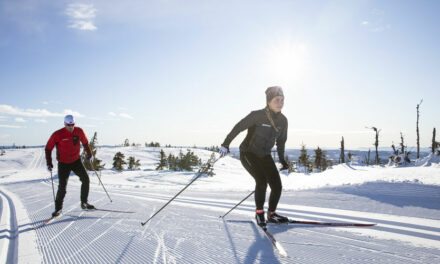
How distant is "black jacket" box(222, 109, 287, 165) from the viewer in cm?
348

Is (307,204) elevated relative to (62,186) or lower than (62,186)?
lower

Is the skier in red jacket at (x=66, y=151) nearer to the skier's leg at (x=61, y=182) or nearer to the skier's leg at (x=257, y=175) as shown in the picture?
the skier's leg at (x=61, y=182)

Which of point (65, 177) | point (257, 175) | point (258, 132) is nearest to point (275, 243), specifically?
point (257, 175)

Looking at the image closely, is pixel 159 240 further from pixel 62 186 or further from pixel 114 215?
pixel 62 186

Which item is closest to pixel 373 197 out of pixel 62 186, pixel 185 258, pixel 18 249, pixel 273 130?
pixel 273 130

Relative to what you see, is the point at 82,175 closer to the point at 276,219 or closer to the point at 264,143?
the point at 264,143

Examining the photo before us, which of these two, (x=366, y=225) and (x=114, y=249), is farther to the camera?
(x=366, y=225)

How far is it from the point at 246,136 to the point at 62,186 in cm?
388

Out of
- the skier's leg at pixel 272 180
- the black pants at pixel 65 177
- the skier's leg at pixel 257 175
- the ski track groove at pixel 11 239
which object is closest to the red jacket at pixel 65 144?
the black pants at pixel 65 177

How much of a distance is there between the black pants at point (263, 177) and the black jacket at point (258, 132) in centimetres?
11

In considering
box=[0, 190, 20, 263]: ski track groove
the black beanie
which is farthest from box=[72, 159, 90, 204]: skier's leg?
the black beanie

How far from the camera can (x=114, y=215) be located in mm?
4375

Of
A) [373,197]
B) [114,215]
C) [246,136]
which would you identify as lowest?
[114,215]

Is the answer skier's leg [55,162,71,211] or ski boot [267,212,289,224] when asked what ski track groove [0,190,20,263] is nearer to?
skier's leg [55,162,71,211]
